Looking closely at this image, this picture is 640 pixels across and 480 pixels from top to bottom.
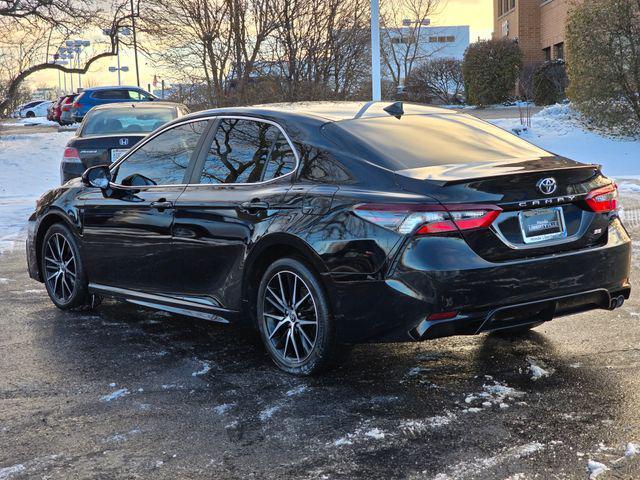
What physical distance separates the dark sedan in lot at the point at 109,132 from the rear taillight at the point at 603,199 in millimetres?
8138

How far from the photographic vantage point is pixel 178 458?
3.95m

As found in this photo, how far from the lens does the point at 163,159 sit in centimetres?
625

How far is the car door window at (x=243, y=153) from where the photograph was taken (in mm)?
5402

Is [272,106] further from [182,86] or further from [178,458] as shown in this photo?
[182,86]

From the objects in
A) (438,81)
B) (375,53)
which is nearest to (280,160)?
(375,53)

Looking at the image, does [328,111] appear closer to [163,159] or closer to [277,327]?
[163,159]

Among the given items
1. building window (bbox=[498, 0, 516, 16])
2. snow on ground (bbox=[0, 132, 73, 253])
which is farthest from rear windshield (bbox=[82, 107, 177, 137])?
building window (bbox=[498, 0, 516, 16])

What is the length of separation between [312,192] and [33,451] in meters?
1.96

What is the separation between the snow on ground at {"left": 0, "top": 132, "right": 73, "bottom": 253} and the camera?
503 inches

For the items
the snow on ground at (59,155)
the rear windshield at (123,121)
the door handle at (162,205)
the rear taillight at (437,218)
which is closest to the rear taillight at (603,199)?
the rear taillight at (437,218)

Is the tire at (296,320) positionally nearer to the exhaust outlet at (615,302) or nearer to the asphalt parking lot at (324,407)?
the asphalt parking lot at (324,407)

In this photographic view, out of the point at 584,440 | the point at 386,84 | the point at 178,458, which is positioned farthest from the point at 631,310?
the point at 386,84

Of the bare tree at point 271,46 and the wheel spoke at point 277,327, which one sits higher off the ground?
the bare tree at point 271,46

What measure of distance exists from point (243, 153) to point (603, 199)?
2.16 metres
